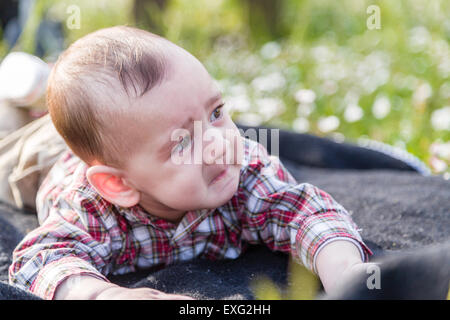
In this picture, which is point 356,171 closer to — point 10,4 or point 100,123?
point 100,123

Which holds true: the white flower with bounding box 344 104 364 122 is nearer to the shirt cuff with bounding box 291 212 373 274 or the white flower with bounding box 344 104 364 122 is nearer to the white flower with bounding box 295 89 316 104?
the white flower with bounding box 295 89 316 104

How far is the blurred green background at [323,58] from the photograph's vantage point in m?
2.36

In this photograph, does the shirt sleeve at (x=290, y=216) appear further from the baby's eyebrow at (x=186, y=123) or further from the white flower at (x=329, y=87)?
the white flower at (x=329, y=87)

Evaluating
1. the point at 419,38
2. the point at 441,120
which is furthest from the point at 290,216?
the point at 419,38

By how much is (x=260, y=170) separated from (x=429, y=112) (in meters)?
1.33

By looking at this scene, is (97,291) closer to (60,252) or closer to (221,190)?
(60,252)

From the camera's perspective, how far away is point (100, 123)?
106 centimetres

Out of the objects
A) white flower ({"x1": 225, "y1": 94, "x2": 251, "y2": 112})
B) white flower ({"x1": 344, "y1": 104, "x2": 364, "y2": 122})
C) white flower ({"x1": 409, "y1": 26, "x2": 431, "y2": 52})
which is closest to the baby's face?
white flower ({"x1": 344, "y1": 104, "x2": 364, "y2": 122})

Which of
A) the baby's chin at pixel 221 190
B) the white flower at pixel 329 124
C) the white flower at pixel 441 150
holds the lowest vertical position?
the white flower at pixel 329 124

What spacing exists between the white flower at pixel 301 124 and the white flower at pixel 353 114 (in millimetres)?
173

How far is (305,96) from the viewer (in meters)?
2.51

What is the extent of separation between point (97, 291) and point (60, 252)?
16cm

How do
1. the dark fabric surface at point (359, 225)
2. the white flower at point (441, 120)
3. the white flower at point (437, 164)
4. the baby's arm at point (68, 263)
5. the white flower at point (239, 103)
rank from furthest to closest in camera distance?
the white flower at point (239, 103) < the white flower at point (441, 120) < the white flower at point (437, 164) < the baby's arm at point (68, 263) < the dark fabric surface at point (359, 225)

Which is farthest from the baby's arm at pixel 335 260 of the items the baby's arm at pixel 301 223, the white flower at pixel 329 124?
the white flower at pixel 329 124
